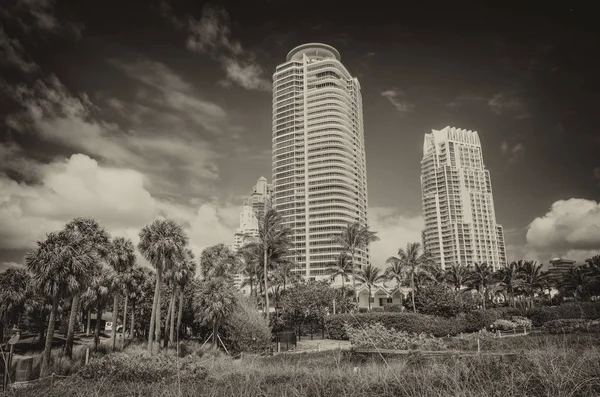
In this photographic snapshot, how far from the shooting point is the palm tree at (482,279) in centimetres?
7988

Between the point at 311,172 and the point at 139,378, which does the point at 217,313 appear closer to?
the point at 139,378

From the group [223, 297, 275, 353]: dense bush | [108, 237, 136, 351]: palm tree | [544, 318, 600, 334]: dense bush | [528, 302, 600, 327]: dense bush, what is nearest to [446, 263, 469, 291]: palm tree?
[528, 302, 600, 327]: dense bush

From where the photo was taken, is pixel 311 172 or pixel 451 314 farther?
pixel 311 172

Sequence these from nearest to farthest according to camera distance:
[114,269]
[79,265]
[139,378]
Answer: [139,378]
[79,265]
[114,269]

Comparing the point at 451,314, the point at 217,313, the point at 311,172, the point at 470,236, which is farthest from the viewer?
the point at 470,236

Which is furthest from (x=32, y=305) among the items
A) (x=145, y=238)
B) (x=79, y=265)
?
(x=79, y=265)

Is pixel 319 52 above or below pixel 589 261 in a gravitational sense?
above

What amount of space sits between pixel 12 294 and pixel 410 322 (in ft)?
137

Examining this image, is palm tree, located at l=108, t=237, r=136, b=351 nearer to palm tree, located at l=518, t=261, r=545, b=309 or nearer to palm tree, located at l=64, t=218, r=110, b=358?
palm tree, located at l=64, t=218, r=110, b=358

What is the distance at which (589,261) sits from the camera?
75688 millimetres

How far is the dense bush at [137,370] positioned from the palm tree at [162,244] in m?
19.9

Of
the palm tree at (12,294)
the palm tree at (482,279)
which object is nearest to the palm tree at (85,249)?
the palm tree at (12,294)

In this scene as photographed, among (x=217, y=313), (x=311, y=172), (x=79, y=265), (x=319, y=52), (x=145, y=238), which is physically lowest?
(x=217, y=313)

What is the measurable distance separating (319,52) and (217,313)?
550 ft
